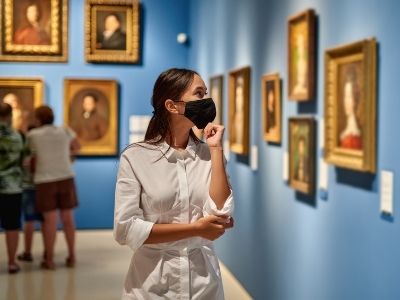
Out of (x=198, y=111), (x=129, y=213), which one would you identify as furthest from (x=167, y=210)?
(x=198, y=111)

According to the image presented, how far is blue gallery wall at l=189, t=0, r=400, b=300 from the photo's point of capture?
390 centimetres

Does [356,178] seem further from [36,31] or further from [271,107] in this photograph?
[36,31]

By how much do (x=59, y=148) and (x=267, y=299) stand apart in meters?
3.30

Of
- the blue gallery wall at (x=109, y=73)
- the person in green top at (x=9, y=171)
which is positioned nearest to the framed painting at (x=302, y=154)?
the person in green top at (x=9, y=171)

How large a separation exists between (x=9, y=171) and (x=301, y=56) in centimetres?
399

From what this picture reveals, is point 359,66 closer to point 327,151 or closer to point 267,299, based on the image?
point 327,151

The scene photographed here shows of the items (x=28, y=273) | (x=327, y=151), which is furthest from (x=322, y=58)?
(x=28, y=273)

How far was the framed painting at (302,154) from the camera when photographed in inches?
207

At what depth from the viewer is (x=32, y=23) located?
11648mm

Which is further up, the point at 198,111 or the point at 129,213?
the point at 198,111

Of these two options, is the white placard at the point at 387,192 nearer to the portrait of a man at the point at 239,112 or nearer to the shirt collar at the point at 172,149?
the shirt collar at the point at 172,149

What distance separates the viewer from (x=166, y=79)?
114 inches

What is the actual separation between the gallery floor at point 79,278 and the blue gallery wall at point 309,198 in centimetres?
99

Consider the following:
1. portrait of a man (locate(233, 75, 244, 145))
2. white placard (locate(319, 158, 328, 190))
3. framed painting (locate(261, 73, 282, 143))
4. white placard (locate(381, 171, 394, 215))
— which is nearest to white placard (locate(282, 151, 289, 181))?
framed painting (locate(261, 73, 282, 143))
